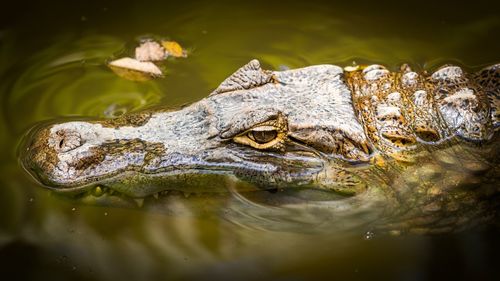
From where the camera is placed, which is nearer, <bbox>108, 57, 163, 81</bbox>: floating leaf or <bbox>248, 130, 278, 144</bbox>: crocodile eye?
<bbox>248, 130, 278, 144</bbox>: crocodile eye

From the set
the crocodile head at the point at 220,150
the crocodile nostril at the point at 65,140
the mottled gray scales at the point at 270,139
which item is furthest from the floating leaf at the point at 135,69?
the crocodile nostril at the point at 65,140

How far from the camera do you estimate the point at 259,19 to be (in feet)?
16.2

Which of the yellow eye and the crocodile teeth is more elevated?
the yellow eye

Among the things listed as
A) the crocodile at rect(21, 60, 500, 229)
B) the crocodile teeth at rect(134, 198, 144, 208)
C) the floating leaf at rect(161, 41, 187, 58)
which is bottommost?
the crocodile teeth at rect(134, 198, 144, 208)

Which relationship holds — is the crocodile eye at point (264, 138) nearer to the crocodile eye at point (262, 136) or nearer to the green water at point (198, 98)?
the crocodile eye at point (262, 136)

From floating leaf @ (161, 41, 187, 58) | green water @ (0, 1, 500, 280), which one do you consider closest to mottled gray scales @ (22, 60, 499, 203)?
green water @ (0, 1, 500, 280)

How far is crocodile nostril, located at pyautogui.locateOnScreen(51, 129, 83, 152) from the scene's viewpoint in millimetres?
3031

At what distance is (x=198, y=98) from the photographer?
4059 millimetres

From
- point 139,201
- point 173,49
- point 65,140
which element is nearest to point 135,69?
point 173,49

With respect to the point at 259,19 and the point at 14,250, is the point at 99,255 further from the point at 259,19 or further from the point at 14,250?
the point at 259,19

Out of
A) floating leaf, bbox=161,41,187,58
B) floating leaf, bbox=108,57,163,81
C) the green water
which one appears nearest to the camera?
the green water

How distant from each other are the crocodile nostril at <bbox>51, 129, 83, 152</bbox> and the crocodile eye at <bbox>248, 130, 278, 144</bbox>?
1.12 meters

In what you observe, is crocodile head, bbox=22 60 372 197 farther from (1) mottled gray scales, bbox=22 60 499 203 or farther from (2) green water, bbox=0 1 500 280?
(2) green water, bbox=0 1 500 280

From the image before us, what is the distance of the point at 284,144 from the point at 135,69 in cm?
192
